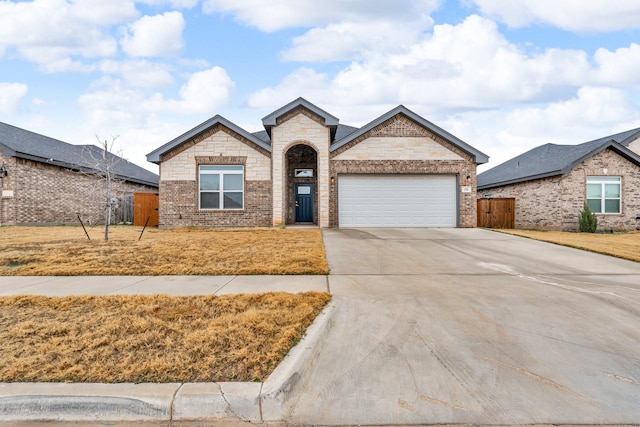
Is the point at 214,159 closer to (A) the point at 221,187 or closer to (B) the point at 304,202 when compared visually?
(A) the point at 221,187

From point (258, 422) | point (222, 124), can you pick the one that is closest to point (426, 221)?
point (222, 124)

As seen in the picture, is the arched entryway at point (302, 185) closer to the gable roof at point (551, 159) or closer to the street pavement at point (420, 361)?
the gable roof at point (551, 159)

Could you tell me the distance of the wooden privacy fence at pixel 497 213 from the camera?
62.5ft

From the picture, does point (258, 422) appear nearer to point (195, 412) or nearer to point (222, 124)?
point (195, 412)

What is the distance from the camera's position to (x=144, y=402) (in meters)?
2.51

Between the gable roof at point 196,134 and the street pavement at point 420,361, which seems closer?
the street pavement at point 420,361

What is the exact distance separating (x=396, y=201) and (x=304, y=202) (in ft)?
17.7

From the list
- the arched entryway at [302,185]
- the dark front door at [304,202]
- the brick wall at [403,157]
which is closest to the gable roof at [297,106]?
the brick wall at [403,157]

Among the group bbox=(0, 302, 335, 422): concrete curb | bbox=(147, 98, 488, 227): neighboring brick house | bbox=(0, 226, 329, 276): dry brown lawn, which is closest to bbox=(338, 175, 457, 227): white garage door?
bbox=(147, 98, 488, 227): neighboring brick house

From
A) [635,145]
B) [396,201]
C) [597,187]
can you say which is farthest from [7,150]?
[635,145]

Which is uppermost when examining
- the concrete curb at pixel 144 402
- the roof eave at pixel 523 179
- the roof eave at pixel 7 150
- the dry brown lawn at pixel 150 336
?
the roof eave at pixel 7 150

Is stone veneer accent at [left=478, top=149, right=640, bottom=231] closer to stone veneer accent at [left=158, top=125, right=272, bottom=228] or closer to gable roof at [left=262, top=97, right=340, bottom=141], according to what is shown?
gable roof at [left=262, top=97, right=340, bottom=141]

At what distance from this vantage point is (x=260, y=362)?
9.62ft

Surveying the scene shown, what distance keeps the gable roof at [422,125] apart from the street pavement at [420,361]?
10676 millimetres
